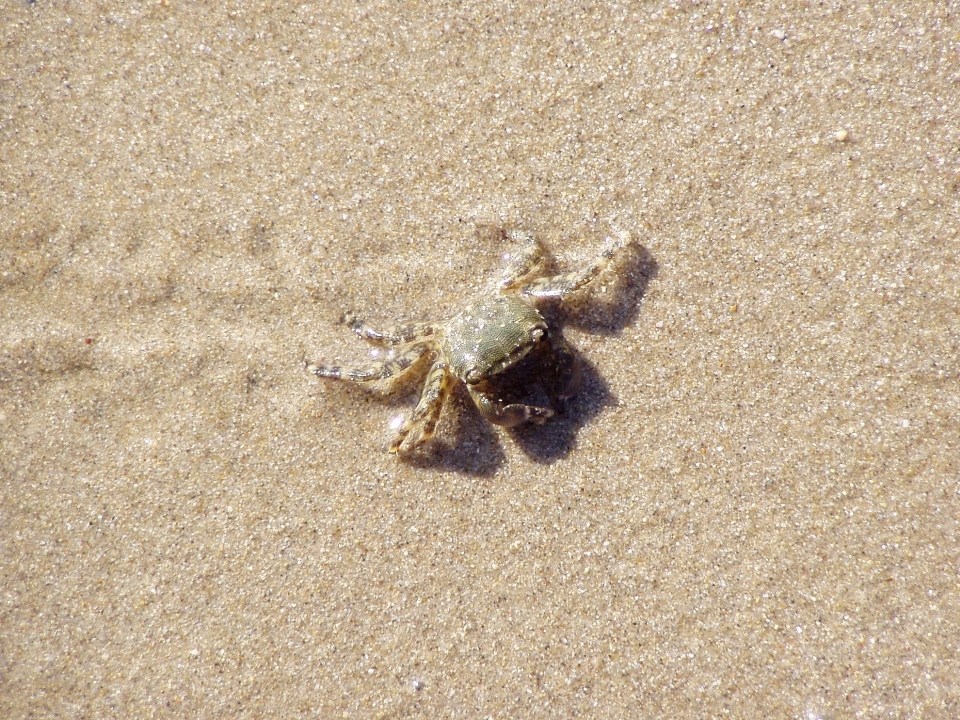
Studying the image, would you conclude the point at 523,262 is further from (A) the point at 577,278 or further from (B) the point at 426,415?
(B) the point at 426,415

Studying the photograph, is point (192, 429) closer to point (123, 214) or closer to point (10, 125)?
point (123, 214)

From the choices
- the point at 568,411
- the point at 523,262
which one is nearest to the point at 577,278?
the point at 523,262

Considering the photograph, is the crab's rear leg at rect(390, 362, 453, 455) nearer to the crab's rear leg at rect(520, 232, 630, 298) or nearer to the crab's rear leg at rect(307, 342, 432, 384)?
the crab's rear leg at rect(307, 342, 432, 384)

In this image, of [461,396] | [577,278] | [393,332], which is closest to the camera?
[577,278]

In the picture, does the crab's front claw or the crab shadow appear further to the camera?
the crab shadow

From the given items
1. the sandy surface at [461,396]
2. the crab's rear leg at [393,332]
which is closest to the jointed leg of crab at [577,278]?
the sandy surface at [461,396]

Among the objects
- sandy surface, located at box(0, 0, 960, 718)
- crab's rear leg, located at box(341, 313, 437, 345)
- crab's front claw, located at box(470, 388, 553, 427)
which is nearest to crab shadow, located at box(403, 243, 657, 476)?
sandy surface, located at box(0, 0, 960, 718)
